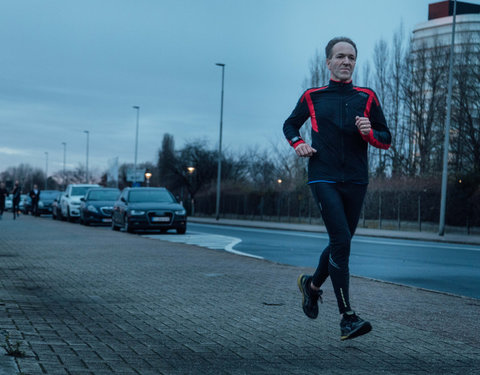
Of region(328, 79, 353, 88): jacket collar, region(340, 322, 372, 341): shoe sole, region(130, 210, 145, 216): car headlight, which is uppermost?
region(328, 79, 353, 88): jacket collar

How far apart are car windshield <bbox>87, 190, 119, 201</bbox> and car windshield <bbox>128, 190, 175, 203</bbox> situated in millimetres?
7268

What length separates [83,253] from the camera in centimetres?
1315

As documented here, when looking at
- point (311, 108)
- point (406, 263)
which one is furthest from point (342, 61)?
point (406, 263)

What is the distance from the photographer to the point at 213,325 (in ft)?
18.9

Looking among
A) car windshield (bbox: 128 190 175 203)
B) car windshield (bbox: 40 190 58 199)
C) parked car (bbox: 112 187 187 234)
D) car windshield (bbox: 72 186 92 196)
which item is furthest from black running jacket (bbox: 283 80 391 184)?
car windshield (bbox: 40 190 58 199)

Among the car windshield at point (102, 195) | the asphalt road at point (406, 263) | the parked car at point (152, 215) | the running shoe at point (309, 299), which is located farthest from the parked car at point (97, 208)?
the running shoe at point (309, 299)

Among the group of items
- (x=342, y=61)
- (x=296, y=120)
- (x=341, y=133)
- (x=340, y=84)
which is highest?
(x=342, y=61)

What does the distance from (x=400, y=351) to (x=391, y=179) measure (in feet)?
103

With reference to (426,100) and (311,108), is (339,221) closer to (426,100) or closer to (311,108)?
(311,108)

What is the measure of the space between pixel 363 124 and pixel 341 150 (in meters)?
0.28

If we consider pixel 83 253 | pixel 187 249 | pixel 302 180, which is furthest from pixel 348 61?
pixel 302 180

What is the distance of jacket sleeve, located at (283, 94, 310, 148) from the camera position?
5348mm

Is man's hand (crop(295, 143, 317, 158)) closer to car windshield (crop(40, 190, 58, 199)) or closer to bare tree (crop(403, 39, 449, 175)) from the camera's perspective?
bare tree (crop(403, 39, 449, 175))

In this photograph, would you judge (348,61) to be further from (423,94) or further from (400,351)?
(423,94)
